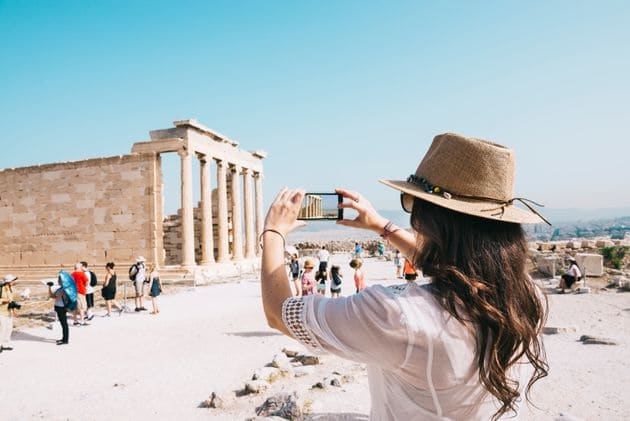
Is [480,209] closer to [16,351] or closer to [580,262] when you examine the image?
[16,351]

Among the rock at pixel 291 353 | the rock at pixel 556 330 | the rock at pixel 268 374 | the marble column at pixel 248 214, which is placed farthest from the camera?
the marble column at pixel 248 214

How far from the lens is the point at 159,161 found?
76.1ft

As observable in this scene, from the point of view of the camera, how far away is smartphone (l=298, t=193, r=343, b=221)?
2.16 m

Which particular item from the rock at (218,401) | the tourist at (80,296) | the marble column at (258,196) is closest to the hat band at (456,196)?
the rock at (218,401)

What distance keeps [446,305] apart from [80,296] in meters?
12.3

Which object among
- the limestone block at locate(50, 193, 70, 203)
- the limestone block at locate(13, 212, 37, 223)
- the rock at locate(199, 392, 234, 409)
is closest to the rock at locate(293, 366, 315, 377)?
the rock at locate(199, 392, 234, 409)

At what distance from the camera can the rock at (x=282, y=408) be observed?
16.6 feet

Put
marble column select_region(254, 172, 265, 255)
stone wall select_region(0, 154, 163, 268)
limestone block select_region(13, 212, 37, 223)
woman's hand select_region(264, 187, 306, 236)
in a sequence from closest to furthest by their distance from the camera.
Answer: woman's hand select_region(264, 187, 306, 236) → stone wall select_region(0, 154, 163, 268) → limestone block select_region(13, 212, 37, 223) → marble column select_region(254, 172, 265, 255)

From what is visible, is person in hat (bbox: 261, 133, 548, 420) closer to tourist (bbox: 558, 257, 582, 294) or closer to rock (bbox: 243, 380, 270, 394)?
rock (bbox: 243, 380, 270, 394)

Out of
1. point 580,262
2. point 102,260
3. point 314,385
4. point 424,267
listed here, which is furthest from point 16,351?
point 580,262

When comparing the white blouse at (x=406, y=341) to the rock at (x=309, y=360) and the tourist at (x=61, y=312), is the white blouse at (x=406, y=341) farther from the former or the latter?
the tourist at (x=61, y=312)

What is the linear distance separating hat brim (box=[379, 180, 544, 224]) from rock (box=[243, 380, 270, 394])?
17.1 ft

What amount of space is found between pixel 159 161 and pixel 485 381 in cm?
2322

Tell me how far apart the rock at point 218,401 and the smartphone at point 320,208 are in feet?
14.6
